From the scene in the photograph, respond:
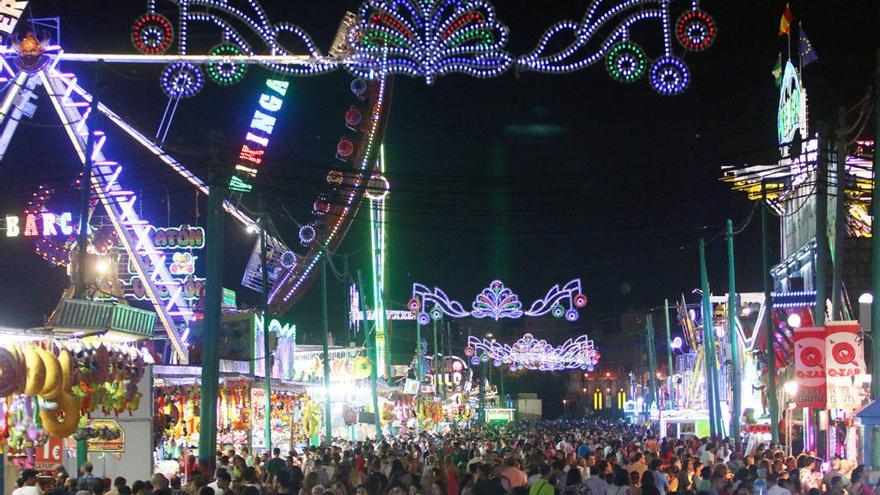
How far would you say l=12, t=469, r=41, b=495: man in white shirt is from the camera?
14383 mm

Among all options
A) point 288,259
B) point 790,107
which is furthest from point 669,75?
point 790,107

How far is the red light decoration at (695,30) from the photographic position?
15.3 meters

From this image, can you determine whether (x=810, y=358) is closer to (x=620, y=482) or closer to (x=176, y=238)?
(x=620, y=482)

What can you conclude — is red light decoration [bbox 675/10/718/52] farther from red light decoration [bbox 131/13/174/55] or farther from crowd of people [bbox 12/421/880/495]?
red light decoration [bbox 131/13/174/55]

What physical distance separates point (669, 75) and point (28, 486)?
9.53 metres

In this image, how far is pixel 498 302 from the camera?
4481 cm

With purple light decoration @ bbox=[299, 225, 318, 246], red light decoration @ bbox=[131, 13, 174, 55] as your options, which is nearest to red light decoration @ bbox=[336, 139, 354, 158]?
purple light decoration @ bbox=[299, 225, 318, 246]

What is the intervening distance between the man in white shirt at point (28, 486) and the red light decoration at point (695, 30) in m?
9.65

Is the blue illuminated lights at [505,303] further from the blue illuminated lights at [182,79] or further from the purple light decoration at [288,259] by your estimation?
the blue illuminated lights at [182,79]

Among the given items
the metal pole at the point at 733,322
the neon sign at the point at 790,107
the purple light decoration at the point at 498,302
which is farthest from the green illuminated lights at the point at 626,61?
the neon sign at the point at 790,107

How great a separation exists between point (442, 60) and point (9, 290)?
114 ft

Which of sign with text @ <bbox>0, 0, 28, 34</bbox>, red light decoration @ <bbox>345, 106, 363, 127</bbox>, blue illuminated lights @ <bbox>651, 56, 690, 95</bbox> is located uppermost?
red light decoration @ <bbox>345, 106, 363, 127</bbox>

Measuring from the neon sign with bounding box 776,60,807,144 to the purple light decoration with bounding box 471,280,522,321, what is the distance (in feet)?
40.2

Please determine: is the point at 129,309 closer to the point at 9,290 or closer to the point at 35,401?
the point at 35,401
